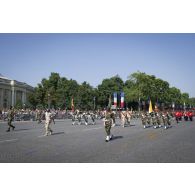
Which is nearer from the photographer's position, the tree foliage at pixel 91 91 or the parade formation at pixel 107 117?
the parade formation at pixel 107 117

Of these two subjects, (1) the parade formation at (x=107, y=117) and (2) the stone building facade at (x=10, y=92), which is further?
(2) the stone building facade at (x=10, y=92)

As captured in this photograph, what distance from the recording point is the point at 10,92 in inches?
5020

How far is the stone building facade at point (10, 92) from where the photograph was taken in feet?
396

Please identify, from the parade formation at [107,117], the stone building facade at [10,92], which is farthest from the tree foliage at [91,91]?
the parade formation at [107,117]

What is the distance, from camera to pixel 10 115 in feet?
83.4

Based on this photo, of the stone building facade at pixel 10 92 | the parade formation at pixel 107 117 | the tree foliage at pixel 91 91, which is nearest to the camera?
the parade formation at pixel 107 117

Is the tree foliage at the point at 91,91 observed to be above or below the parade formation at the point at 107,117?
above

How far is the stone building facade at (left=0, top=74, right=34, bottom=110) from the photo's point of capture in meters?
121

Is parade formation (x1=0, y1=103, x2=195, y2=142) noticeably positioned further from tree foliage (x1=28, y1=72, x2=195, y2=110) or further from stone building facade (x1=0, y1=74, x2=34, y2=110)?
stone building facade (x1=0, y1=74, x2=34, y2=110)

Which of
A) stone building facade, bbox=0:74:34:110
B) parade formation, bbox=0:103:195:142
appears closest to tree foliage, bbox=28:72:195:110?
stone building facade, bbox=0:74:34:110

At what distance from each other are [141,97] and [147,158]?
91.9 meters

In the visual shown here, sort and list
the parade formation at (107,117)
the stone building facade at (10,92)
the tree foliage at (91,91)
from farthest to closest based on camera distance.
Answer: the stone building facade at (10,92) → the tree foliage at (91,91) → the parade formation at (107,117)

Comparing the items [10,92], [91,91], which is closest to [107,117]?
[91,91]

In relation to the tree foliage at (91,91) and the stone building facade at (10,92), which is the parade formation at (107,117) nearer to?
the tree foliage at (91,91)
